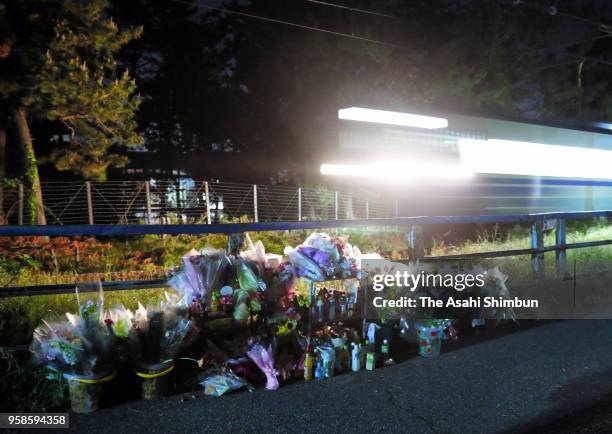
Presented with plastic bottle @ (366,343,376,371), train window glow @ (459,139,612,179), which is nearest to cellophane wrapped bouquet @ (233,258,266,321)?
plastic bottle @ (366,343,376,371)

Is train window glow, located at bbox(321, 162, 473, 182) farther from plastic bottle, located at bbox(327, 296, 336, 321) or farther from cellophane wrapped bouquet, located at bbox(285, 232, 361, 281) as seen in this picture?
plastic bottle, located at bbox(327, 296, 336, 321)

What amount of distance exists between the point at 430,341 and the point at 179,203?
43.4ft

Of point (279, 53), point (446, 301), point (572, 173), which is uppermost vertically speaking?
point (279, 53)

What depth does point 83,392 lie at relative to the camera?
10.3ft

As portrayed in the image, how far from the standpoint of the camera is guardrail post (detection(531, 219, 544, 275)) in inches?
245

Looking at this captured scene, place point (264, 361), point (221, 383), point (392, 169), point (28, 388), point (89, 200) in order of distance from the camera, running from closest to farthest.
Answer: point (28, 388), point (221, 383), point (264, 361), point (392, 169), point (89, 200)

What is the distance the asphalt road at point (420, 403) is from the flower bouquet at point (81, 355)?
17 centimetres

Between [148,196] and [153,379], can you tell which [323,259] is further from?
[148,196]

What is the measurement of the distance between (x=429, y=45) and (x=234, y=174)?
32.6 feet

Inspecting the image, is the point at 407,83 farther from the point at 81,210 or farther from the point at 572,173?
the point at 81,210

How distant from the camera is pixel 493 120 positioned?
11.2 metres

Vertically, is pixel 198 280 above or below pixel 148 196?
below

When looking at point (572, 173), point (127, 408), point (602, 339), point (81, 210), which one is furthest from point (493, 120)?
point (81, 210)

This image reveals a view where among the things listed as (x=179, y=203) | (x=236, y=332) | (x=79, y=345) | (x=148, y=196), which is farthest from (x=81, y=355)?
(x=179, y=203)
